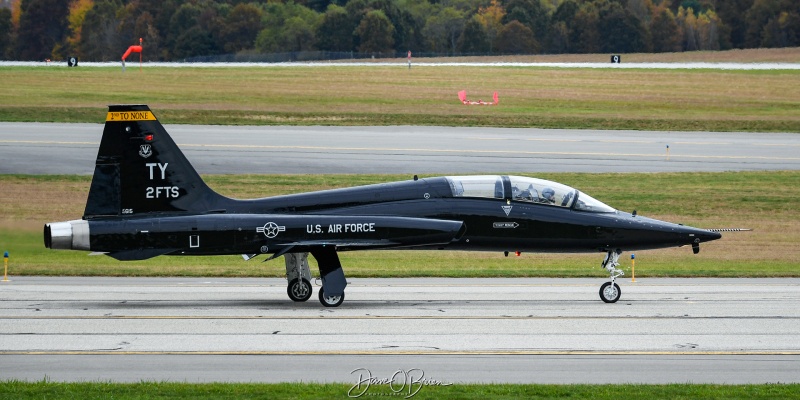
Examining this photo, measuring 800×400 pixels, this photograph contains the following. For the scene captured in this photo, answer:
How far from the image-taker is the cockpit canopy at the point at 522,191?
22.1 m

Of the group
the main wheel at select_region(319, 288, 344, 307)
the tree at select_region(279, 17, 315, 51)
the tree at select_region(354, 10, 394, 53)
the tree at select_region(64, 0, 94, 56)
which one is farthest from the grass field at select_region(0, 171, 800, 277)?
the tree at select_region(64, 0, 94, 56)

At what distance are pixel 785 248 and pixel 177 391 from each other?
73.0 ft

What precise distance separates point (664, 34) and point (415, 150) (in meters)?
97.9

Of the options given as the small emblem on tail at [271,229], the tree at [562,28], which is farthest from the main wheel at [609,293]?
the tree at [562,28]

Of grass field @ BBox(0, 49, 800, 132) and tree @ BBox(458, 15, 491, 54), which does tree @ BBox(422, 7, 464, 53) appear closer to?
tree @ BBox(458, 15, 491, 54)

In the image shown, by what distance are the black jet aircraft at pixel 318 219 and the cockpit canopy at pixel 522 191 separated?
2 cm

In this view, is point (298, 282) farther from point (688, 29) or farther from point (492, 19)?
point (688, 29)

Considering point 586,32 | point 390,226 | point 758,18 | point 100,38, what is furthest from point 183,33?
point 390,226

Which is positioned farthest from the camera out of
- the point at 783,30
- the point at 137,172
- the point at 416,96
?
the point at 783,30

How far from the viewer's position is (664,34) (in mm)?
136375

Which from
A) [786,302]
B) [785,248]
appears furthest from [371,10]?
[786,302]

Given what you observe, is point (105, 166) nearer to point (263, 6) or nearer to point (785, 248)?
point (785, 248)

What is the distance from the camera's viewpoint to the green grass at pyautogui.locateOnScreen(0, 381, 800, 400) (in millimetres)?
13758

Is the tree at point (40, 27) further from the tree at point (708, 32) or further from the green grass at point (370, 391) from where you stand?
the green grass at point (370, 391)
